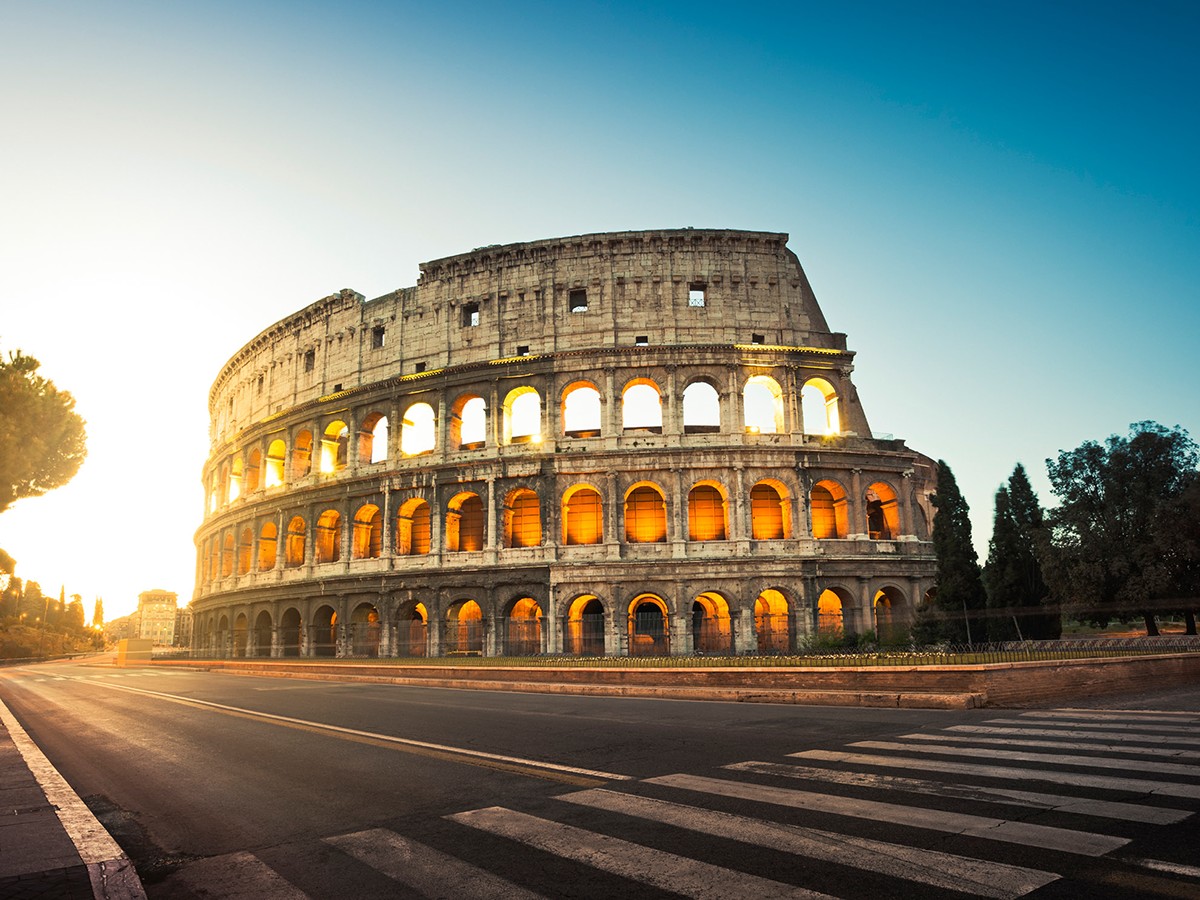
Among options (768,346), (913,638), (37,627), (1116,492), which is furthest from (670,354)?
(37,627)

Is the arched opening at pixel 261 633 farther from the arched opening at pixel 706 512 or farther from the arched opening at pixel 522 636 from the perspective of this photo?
the arched opening at pixel 706 512

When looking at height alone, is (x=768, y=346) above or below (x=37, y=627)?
above

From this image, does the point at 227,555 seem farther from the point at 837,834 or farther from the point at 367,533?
the point at 837,834

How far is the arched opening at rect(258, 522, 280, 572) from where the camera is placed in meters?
38.7

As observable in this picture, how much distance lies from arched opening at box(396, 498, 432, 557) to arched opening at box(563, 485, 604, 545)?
258 inches

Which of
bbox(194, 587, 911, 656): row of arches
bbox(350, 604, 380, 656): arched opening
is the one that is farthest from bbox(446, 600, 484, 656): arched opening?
bbox(350, 604, 380, 656): arched opening

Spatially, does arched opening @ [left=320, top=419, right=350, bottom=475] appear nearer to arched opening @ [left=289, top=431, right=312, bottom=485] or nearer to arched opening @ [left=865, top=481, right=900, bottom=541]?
arched opening @ [left=289, top=431, right=312, bottom=485]

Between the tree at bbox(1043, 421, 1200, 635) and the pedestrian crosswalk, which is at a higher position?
the tree at bbox(1043, 421, 1200, 635)

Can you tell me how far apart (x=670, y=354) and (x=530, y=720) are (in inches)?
880

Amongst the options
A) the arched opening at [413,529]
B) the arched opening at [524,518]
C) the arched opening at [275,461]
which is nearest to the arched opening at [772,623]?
the arched opening at [524,518]

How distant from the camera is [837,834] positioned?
4.27 metres

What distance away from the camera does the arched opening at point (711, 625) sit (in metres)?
A: 25.3

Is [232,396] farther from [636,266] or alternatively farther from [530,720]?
[530,720]

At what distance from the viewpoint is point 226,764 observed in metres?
7.44
